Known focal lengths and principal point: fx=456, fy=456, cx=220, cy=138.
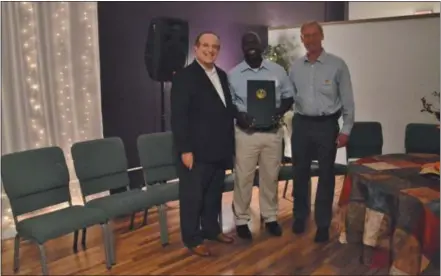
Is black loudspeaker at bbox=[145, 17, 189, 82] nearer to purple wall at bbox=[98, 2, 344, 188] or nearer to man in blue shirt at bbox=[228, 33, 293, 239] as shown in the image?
purple wall at bbox=[98, 2, 344, 188]

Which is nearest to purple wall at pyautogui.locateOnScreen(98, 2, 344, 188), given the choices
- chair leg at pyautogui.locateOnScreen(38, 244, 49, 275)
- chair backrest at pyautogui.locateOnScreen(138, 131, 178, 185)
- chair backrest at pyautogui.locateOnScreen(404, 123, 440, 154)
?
chair backrest at pyautogui.locateOnScreen(138, 131, 178, 185)

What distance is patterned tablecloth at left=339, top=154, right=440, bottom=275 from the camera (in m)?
1.78

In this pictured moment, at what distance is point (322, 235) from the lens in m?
3.01

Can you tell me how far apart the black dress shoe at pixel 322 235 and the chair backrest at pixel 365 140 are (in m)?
0.94

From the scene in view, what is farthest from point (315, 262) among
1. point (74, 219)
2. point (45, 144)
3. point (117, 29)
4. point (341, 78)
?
point (117, 29)

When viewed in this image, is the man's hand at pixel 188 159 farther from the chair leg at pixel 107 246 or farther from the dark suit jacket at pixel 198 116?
the chair leg at pixel 107 246

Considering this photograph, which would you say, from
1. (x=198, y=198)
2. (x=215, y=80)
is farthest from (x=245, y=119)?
(x=198, y=198)

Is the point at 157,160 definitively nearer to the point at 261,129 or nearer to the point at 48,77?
the point at 261,129

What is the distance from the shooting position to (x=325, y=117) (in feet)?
9.48

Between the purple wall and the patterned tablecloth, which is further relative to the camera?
the purple wall

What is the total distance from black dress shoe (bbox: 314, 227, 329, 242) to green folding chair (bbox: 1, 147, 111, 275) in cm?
134

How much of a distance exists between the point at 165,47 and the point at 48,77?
92 cm

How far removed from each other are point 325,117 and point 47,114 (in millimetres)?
2066

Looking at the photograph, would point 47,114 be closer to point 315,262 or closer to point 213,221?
point 213,221
